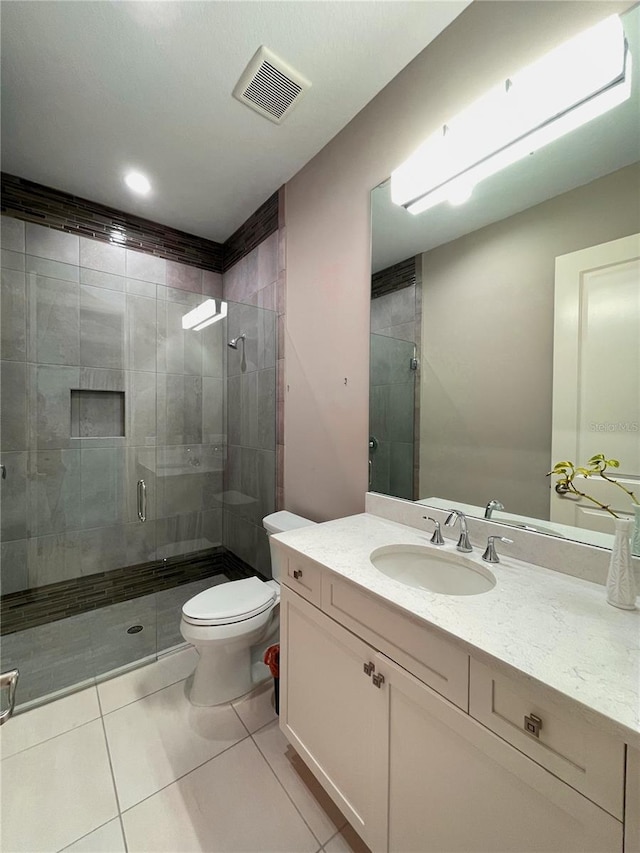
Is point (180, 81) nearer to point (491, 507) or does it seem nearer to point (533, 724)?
point (491, 507)

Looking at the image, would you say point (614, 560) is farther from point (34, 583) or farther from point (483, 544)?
point (34, 583)

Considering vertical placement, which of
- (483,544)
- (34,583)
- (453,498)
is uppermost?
(453,498)

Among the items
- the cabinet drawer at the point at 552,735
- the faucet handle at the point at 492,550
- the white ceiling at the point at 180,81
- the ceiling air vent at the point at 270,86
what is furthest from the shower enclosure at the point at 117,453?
the cabinet drawer at the point at 552,735

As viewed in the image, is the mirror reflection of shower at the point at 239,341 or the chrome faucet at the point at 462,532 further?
the mirror reflection of shower at the point at 239,341

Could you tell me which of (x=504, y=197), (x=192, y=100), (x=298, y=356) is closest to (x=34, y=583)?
(x=298, y=356)

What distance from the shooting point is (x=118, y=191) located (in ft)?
6.95

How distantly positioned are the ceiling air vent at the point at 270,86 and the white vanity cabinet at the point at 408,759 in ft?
6.23

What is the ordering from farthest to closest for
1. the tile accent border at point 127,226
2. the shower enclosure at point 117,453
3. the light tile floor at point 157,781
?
the tile accent border at point 127,226 < the shower enclosure at point 117,453 < the light tile floor at point 157,781

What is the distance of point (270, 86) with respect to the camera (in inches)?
56.3

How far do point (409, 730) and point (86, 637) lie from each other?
75.7 inches

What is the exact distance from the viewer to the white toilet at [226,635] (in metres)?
1.43

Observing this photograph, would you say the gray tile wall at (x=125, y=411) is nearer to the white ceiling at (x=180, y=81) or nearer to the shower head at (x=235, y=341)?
the shower head at (x=235, y=341)

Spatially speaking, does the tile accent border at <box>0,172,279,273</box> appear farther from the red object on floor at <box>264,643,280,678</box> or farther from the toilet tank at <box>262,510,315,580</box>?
the red object on floor at <box>264,643,280,678</box>

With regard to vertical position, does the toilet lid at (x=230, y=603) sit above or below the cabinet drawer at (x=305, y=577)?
below
